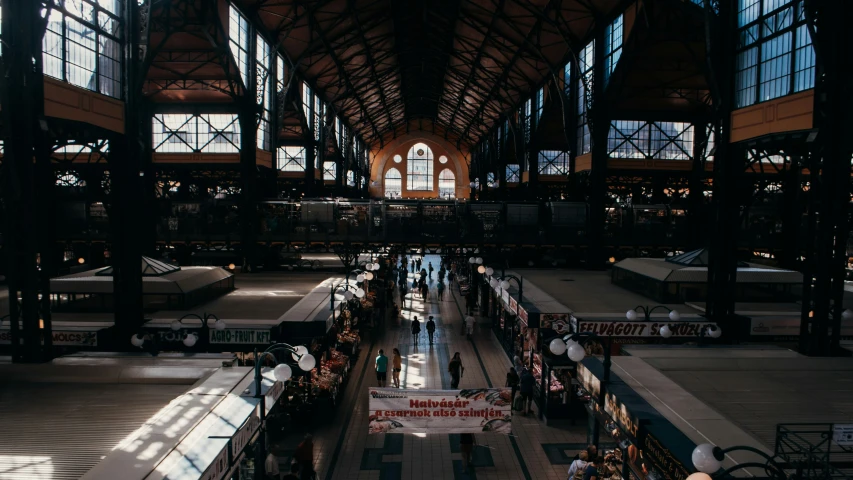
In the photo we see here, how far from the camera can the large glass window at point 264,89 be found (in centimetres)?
3057

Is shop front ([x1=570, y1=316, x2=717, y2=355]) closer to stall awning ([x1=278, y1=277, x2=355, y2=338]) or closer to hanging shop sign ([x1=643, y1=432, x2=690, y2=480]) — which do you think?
stall awning ([x1=278, y1=277, x2=355, y2=338])

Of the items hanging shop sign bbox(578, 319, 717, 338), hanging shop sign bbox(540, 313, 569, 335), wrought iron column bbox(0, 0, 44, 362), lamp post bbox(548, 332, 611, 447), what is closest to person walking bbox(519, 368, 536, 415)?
hanging shop sign bbox(540, 313, 569, 335)

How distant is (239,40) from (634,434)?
88.5 ft

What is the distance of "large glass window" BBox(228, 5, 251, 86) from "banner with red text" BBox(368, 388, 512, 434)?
2171 cm

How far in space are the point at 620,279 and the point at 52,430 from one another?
20318mm

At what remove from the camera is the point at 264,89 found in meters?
30.8

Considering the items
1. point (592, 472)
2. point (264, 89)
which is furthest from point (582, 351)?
point (264, 89)

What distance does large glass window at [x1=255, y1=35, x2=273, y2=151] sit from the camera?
30572mm

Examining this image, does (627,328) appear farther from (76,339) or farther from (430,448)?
(76,339)

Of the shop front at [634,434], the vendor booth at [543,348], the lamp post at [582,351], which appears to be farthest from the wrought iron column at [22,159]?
the vendor booth at [543,348]

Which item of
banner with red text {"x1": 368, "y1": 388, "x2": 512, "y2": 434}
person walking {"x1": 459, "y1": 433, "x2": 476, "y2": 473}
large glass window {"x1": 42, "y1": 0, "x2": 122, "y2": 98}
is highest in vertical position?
large glass window {"x1": 42, "y1": 0, "x2": 122, "y2": 98}

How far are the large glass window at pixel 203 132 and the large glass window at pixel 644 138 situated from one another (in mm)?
20683

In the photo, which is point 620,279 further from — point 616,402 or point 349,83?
point 349,83

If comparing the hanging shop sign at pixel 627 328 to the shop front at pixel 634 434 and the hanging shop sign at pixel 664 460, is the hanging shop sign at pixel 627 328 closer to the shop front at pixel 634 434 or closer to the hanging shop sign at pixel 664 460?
the shop front at pixel 634 434
